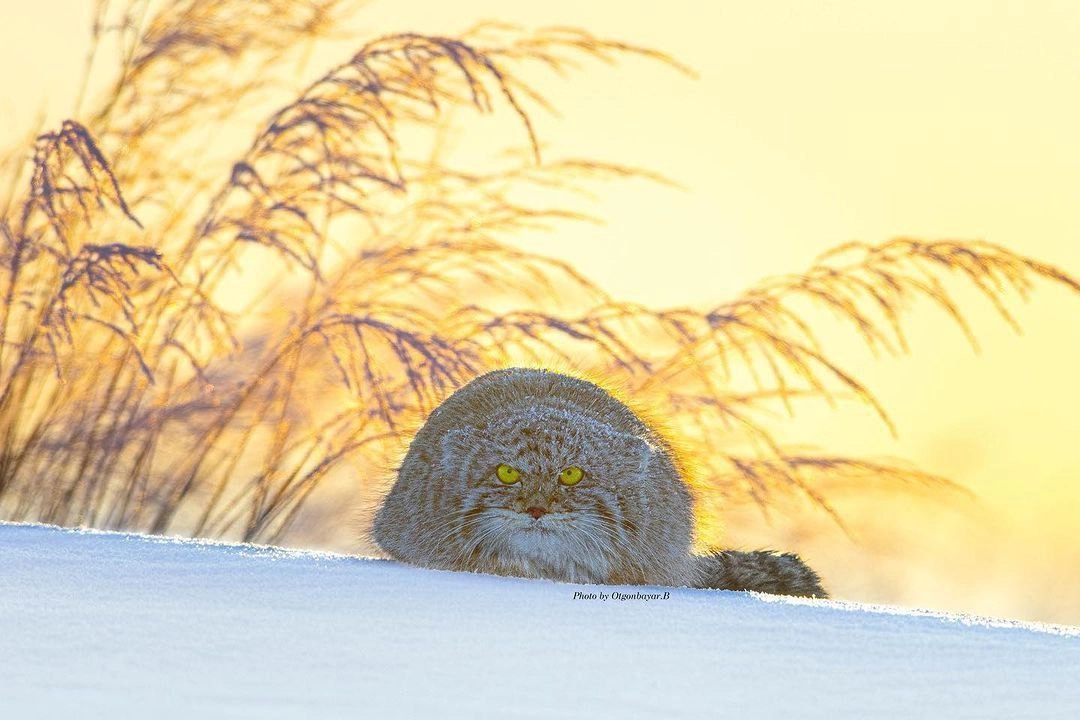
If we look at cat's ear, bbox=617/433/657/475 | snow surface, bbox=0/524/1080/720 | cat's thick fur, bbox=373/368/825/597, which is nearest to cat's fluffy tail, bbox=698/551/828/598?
cat's thick fur, bbox=373/368/825/597

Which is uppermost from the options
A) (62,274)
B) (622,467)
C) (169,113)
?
(169,113)

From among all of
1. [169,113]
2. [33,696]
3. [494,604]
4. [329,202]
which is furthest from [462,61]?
[33,696]

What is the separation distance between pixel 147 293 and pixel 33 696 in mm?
2583

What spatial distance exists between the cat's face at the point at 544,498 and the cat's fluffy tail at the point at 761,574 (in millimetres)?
387

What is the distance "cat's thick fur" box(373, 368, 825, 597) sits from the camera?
106 inches

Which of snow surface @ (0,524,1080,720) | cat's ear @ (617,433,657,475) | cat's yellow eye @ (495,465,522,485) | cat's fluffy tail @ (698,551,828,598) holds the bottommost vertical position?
snow surface @ (0,524,1080,720)

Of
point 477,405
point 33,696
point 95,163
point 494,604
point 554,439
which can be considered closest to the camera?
point 33,696

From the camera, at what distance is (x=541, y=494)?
2689 millimetres

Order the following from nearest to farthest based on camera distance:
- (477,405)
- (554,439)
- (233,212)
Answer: (554,439) < (477,405) < (233,212)

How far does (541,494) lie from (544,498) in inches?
0.4

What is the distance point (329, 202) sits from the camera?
398 cm

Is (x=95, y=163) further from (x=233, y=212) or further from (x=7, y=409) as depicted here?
(x=7, y=409)

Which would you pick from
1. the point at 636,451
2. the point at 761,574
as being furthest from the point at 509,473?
the point at 761,574

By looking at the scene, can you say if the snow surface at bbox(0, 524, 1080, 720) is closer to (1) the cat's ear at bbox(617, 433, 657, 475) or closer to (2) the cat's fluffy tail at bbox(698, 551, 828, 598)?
(1) the cat's ear at bbox(617, 433, 657, 475)
